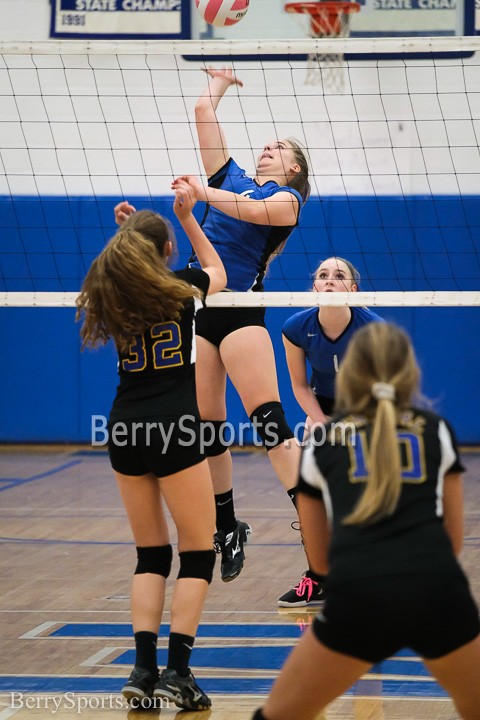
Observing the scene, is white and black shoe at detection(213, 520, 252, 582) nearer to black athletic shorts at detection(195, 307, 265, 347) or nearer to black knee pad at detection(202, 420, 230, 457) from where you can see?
black knee pad at detection(202, 420, 230, 457)

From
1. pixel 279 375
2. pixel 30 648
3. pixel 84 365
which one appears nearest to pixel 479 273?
pixel 279 375

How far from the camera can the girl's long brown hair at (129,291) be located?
3326 mm

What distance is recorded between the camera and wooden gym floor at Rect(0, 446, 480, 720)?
11.2 feet

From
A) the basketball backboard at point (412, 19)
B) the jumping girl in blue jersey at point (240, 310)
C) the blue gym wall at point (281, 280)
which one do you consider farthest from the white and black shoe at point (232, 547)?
the basketball backboard at point (412, 19)

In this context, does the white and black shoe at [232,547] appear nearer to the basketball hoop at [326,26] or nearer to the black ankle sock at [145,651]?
the black ankle sock at [145,651]

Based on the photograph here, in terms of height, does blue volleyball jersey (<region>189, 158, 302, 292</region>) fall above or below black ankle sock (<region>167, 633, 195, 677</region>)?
above

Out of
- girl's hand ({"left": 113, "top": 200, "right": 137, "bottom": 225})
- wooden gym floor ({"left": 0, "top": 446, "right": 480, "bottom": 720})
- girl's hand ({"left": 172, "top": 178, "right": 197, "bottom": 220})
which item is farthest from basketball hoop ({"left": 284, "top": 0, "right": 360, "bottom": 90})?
girl's hand ({"left": 172, "top": 178, "right": 197, "bottom": 220})

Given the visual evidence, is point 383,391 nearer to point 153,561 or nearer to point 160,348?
point 160,348

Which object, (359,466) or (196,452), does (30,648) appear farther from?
(359,466)

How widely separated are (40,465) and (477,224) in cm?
426

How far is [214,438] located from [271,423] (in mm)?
376

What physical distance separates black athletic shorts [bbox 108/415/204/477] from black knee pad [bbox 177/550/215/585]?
0.98 feet

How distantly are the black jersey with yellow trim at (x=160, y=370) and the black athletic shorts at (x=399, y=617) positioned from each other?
1.23m

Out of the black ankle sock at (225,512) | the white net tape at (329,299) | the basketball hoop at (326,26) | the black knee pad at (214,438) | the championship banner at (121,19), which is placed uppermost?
the championship banner at (121,19)
